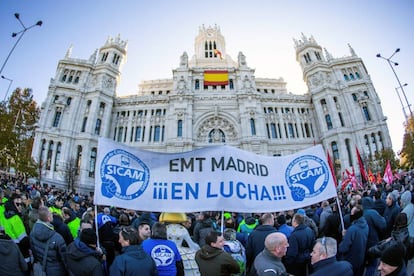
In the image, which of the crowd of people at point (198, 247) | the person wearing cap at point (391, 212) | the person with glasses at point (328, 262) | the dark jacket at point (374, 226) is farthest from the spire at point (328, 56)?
the person with glasses at point (328, 262)

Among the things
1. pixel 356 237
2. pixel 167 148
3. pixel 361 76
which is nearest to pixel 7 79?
pixel 167 148

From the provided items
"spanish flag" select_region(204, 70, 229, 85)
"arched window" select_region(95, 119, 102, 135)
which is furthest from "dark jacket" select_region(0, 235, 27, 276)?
"spanish flag" select_region(204, 70, 229, 85)

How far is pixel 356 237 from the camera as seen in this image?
15.0ft

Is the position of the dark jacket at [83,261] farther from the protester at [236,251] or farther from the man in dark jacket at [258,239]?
the man in dark jacket at [258,239]

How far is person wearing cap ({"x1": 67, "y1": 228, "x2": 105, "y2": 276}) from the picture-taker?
338 centimetres

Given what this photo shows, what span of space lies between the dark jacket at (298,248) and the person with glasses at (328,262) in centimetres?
143

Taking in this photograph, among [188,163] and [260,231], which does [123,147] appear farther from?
[260,231]

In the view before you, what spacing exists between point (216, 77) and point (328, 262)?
40949mm

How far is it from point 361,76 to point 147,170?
45.9 meters

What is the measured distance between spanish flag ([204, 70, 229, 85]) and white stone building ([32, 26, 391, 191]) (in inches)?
6.6

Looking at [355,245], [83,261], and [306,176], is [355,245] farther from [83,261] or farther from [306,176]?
[83,261]

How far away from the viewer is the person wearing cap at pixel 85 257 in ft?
11.1

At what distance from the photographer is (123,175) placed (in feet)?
16.1

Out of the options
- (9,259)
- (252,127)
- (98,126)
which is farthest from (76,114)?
(9,259)
